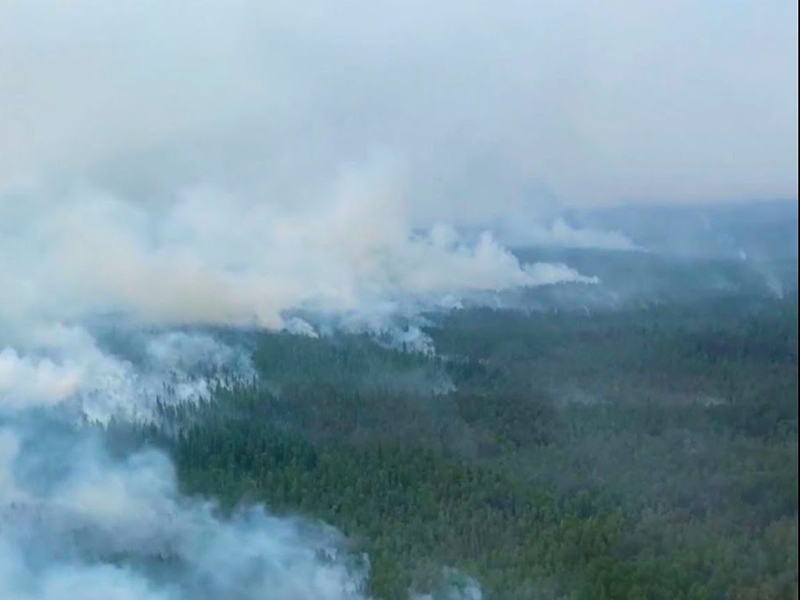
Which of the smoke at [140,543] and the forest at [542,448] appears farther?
the smoke at [140,543]

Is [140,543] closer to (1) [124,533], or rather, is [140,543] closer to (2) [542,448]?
(1) [124,533]

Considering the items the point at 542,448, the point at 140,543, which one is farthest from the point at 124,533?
the point at 542,448

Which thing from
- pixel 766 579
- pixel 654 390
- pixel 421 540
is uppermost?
pixel 654 390

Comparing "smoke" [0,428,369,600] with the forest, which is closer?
the forest

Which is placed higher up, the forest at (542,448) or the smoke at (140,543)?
→ the forest at (542,448)

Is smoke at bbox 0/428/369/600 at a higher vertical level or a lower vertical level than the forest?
lower

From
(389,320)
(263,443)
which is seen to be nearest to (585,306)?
(263,443)

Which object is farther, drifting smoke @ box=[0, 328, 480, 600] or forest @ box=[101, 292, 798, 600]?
drifting smoke @ box=[0, 328, 480, 600]

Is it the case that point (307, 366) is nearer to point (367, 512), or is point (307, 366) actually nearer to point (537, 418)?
point (367, 512)
